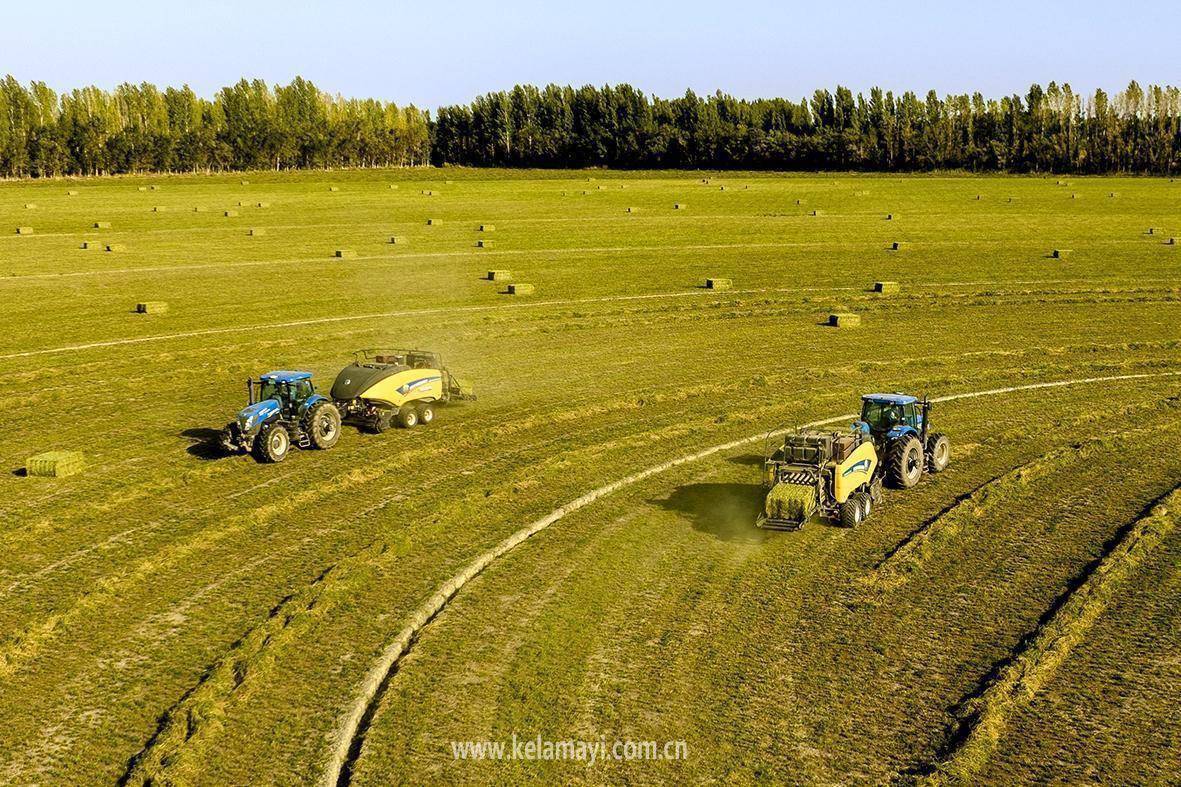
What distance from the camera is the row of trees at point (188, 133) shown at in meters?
138

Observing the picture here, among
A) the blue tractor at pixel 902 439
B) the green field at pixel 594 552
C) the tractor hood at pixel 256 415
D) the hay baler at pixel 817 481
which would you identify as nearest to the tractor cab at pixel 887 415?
the blue tractor at pixel 902 439

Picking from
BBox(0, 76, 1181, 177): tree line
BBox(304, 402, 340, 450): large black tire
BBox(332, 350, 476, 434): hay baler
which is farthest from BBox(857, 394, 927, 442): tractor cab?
BBox(0, 76, 1181, 177): tree line

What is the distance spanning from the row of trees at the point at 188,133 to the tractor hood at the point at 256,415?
124968 millimetres

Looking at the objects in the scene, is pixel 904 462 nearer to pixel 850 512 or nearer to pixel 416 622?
pixel 850 512

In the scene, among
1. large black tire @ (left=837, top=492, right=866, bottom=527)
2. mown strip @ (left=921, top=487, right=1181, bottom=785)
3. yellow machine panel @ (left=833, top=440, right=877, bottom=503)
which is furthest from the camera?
large black tire @ (left=837, top=492, right=866, bottom=527)

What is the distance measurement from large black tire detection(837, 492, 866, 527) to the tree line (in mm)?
126353

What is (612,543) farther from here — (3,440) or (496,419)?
(3,440)

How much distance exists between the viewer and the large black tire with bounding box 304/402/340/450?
26.5 meters

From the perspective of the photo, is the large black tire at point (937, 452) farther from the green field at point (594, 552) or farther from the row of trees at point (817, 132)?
the row of trees at point (817, 132)

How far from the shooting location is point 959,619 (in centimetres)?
1778

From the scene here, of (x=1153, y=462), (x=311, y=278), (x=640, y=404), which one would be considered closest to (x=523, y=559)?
(x=640, y=404)

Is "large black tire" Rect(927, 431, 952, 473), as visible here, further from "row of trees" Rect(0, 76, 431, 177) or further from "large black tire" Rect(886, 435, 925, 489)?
"row of trees" Rect(0, 76, 431, 177)
